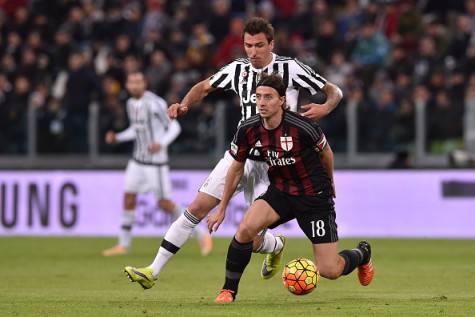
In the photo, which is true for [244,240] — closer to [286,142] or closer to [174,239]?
[286,142]

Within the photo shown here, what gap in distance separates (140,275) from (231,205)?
28.7ft

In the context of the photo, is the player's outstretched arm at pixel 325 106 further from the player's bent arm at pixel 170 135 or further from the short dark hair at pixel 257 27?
the player's bent arm at pixel 170 135

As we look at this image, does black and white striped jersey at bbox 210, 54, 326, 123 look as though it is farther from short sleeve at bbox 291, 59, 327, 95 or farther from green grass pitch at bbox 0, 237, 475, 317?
green grass pitch at bbox 0, 237, 475, 317

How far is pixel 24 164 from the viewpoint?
64.9 feet

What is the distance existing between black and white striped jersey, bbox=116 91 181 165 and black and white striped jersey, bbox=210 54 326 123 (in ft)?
17.6

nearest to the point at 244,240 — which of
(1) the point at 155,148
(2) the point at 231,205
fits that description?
(1) the point at 155,148

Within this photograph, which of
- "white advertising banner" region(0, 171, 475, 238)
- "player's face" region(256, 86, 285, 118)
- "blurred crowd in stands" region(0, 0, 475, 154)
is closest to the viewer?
"player's face" region(256, 86, 285, 118)

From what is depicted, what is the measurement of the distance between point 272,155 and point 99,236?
1008 cm

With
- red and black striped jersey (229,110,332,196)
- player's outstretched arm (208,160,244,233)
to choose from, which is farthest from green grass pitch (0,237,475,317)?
red and black striped jersey (229,110,332,196)

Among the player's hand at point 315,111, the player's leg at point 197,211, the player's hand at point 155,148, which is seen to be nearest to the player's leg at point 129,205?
the player's hand at point 155,148

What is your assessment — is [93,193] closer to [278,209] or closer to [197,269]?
[197,269]

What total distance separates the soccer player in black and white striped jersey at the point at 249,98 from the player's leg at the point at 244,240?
681 mm

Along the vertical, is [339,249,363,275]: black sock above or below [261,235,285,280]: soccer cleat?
above

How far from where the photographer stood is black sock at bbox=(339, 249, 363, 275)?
1014cm
